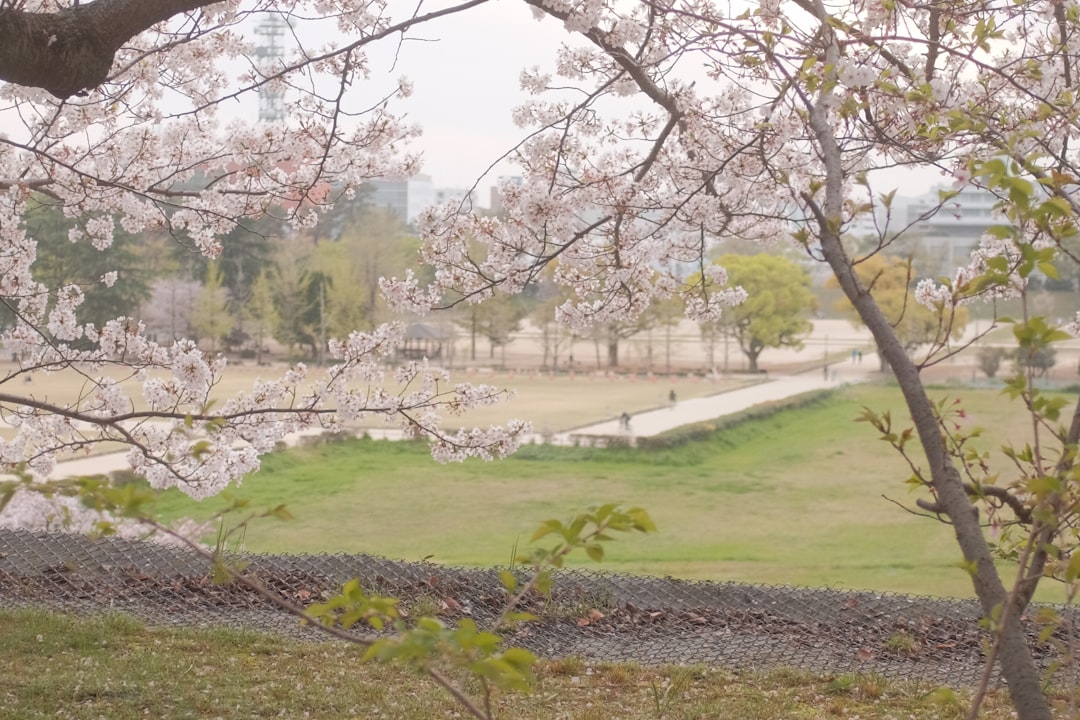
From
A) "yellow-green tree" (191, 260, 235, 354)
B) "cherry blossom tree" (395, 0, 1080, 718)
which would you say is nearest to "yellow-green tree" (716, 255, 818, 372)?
"yellow-green tree" (191, 260, 235, 354)

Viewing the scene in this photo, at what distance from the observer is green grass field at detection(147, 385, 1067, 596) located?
24.1 ft

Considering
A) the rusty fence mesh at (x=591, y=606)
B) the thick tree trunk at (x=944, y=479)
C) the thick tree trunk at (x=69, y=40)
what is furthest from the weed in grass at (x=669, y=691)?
the thick tree trunk at (x=69, y=40)

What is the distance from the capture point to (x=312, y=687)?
1817 mm

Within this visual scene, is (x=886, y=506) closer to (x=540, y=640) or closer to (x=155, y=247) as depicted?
(x=155, y=247)

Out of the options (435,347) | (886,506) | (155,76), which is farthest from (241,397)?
(435,347)

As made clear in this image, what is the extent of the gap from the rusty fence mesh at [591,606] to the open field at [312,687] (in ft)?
0.40

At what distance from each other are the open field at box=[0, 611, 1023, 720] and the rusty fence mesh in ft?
0.40

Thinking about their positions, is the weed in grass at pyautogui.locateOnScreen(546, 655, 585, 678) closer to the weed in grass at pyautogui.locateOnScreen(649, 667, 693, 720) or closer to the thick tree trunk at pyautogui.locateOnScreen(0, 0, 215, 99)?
the weed in grass at pyautogui.locateOnScreen(649, 667, 693, 720)

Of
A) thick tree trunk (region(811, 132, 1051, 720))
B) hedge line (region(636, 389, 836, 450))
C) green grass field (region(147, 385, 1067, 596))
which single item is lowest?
green grass field (region(147, 385, 1067, 596))

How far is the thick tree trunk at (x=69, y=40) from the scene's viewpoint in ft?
4.20

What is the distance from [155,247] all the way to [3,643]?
6.75 m

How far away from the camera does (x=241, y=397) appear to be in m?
2.35

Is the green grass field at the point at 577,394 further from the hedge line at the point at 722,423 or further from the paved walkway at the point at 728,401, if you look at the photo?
the hedge line at the point at 722,423

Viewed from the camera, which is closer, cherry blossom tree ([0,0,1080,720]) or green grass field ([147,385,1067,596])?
cherry blossom tree ([0,0,1080,720])
